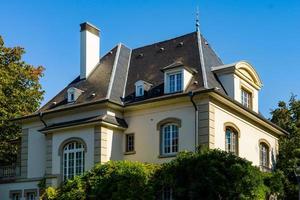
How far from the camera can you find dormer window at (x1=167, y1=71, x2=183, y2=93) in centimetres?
2714

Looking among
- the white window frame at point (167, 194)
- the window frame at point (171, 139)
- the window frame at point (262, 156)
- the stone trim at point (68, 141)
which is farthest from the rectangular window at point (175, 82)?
the window frame at point (262, 156)

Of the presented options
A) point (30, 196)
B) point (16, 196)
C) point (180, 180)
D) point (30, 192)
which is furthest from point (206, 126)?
point (16, 196)

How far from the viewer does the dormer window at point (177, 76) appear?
1061 inches

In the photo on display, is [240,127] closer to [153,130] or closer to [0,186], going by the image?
[153,130]

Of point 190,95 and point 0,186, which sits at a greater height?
point 190,95

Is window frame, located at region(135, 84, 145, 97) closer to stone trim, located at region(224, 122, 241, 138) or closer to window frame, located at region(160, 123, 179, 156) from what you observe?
window frame, located at region(160, 123, 179, 156)

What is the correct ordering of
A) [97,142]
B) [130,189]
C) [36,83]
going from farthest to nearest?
[36,83] < [97,142] < [130,189]

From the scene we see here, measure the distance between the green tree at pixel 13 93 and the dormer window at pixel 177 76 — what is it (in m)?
13.8

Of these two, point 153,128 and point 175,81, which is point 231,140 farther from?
point 175,81

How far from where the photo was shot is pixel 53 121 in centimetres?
3000

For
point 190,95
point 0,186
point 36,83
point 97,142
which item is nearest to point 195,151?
point 190,95

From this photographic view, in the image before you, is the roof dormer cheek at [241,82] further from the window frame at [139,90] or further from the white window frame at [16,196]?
the white window frame at [16,196]

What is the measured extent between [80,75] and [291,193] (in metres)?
14.2

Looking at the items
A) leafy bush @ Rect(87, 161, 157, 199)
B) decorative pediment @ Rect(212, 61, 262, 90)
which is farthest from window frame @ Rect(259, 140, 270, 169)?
leafy bush @ Rect(87, 161, 157, 199)
